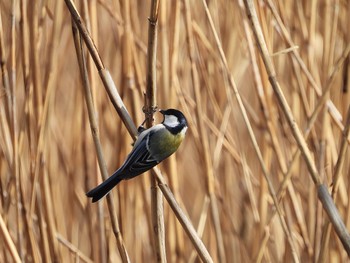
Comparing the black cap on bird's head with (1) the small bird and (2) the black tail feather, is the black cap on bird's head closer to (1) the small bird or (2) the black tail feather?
(1) the small bird

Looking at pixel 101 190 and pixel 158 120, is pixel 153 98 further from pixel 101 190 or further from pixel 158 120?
pixel 158 120

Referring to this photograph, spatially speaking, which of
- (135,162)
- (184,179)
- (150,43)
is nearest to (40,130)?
(135,162)

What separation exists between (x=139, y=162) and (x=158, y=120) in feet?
3.02

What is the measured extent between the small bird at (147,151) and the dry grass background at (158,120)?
0.28ft

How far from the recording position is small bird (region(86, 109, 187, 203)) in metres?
1.21

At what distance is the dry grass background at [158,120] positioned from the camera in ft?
4.79

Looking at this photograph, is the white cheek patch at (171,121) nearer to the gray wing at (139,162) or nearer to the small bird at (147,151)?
the small bird at (147,151)

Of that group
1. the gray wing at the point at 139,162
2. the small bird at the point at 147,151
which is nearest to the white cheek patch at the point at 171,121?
the small bird at the point at 147,151

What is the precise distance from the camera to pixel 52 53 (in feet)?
4.98

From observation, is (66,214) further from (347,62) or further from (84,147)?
(347,62)

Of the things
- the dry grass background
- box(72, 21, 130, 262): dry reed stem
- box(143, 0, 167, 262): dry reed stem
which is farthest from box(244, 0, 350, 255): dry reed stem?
box(72, 21, 130, 262): dry reed stem

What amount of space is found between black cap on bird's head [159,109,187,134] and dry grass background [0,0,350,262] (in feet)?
0.21

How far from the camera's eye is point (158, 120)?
2.15 m

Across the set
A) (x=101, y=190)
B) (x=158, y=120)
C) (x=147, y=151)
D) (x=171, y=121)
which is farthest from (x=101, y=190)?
(x=158, y=120)
